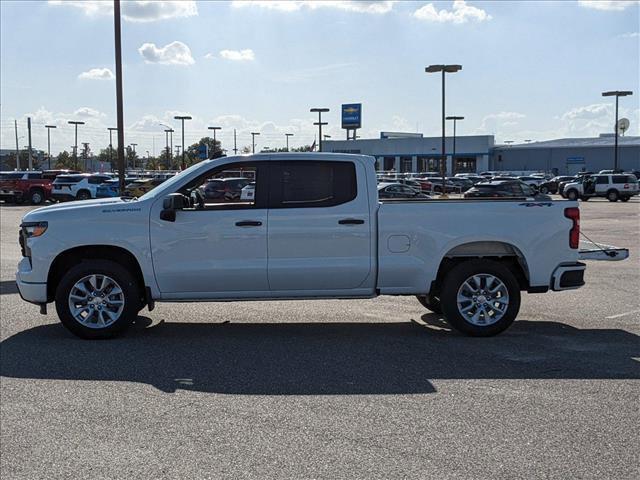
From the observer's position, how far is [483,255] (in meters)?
8.35

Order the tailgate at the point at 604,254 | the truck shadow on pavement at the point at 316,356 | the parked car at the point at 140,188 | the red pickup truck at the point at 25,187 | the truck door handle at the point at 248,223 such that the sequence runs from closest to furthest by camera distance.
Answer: the truck shadow on pavement at the point at 316,356
the truck door handle at the point at 248,223
the tailgate at the point at 604,254
the parked car at the point at 140,188
the red pickup truck at the point at 25,187

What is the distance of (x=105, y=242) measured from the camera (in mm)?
8109

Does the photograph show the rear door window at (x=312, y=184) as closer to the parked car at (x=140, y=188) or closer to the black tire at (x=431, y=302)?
the black tire at (x=431, y=302)

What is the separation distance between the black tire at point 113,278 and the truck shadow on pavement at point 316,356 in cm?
13

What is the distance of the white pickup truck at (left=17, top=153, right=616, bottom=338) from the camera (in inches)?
320

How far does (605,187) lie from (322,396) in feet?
156

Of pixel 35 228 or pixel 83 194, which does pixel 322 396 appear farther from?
pixel 83 194

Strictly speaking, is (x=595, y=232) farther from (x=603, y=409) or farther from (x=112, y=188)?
(x=112, y=188)

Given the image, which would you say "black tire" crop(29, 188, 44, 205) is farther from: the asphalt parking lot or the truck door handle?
the truck door handle

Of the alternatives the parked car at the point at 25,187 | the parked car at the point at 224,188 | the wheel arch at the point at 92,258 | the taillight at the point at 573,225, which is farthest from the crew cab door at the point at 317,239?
the parked car at the point at 25,187

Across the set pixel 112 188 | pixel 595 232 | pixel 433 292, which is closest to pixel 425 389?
pixel 433 292

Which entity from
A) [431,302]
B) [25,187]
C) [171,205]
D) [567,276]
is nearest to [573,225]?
[567,276]

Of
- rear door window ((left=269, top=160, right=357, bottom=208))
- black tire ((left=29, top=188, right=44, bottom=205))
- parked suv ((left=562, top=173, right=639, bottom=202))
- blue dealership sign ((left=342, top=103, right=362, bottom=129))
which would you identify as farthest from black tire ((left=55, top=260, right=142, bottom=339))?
blue dealership sign ((left=342, top=103, right=362, bottom=129))

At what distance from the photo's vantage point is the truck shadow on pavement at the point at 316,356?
21.7 ft
